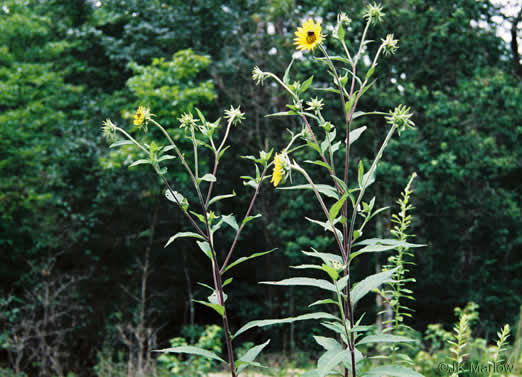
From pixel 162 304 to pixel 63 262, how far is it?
1808 mm

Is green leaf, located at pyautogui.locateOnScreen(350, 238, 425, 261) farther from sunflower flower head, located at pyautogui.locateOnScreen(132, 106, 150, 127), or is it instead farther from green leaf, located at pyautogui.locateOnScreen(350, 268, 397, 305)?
sunflower flower head, located at pyautogui.locateOnScreen(132, 106, 150, 127)

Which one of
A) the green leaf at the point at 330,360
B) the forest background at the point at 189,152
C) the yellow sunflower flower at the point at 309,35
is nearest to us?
the green leaf at the point at 330,360

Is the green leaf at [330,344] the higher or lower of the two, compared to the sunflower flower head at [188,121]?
lower

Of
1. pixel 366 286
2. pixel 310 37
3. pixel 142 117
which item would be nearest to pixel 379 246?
pixel 366 286

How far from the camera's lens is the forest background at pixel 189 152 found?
6613mm

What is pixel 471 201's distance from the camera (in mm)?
7523

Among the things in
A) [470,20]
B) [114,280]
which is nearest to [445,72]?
[470,20]

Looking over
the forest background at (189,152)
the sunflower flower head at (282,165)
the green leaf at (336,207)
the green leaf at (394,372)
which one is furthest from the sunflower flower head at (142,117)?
the forest background at (189,152)

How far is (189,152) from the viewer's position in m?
7.36

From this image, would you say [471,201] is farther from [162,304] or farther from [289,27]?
[162,304]

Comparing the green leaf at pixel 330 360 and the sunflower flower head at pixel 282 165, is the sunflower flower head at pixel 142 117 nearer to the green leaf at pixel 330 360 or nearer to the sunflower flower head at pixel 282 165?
the sunflower flower head at pixel 282 165

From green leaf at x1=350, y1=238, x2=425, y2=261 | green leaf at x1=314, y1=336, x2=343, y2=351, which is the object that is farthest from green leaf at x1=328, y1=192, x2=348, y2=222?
green leaf at x1=314, y1=336, x2=343, y2=351

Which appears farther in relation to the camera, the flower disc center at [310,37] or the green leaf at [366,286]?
the flower disc center at [310,37]

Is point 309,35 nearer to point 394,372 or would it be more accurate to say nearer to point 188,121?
point 188,121
